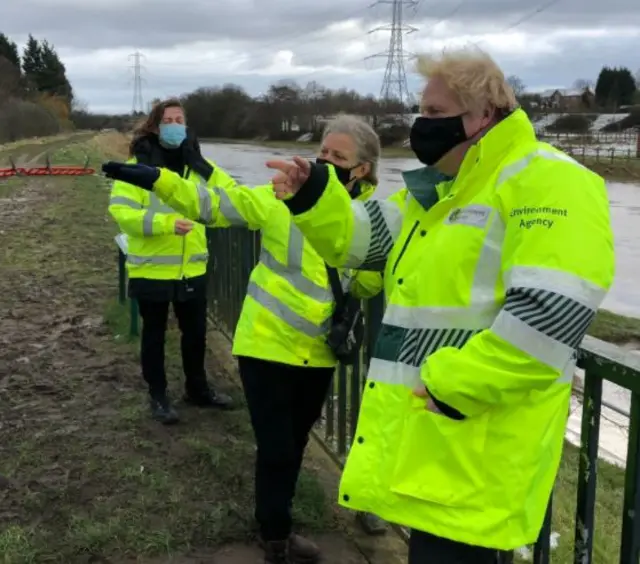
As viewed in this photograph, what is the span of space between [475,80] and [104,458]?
3070 millimetres

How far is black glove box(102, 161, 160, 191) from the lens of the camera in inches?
126

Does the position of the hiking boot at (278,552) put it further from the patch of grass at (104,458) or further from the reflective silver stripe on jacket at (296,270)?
the reflective silver stripe on jacket at (296,270)

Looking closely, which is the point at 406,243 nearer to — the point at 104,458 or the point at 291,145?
the point at 104,458

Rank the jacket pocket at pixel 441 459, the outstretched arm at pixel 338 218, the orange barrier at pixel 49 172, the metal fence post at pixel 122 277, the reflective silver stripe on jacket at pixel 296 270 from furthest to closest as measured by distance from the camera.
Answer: the orange barrier at pixel 49 172
the metal fence post at pixel 122 277
the reflective silver stripe on jacket at pixel 296 270
the outstretched arm at pixel 338 218
the jacket pocket at pixel 441 459

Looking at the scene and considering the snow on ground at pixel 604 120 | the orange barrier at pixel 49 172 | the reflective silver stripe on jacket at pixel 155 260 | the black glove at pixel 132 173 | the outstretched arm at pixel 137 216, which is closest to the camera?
the black glove at pixel 132 173

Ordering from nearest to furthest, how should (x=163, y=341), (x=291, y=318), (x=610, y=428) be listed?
(x=291, y=318)
(x=163, y=341)
(x=610, y=428)

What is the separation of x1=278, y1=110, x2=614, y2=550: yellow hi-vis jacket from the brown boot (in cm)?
123

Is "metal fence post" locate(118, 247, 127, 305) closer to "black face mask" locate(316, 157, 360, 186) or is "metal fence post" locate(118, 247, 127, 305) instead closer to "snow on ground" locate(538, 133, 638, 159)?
"black face mask" locate(316, 157, 360, 186)

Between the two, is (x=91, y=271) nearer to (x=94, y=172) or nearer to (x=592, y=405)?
(x=592, y=405)

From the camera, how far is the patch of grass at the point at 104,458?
3.60m

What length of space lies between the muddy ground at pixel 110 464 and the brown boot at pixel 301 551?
0.35ft

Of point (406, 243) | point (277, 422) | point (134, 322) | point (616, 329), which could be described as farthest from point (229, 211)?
point (616, 329)

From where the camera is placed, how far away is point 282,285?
3.35m

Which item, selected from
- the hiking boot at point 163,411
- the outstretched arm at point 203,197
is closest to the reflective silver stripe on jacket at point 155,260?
the hiking boot at point 163,411
